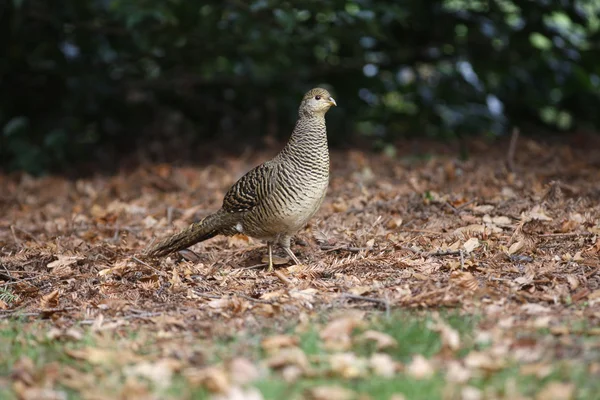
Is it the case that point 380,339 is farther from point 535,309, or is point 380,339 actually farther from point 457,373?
point 535,309

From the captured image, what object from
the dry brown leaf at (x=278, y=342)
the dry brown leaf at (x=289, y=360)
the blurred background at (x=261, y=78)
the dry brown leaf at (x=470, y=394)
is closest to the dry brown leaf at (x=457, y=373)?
the dry brown leaf at (x=470, y=394)

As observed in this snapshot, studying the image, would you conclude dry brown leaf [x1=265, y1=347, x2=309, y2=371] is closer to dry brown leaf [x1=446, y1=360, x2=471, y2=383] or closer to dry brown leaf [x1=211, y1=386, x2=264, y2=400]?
dry brown leaf [x1=211, y1=386, x2=264, y2=400]

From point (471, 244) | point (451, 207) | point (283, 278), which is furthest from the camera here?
point (451, 207)

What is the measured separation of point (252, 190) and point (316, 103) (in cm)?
84

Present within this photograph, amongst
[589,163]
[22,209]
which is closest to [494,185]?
[589,163]

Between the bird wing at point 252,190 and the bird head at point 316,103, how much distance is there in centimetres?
51

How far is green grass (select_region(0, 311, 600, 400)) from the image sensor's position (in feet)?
10.3

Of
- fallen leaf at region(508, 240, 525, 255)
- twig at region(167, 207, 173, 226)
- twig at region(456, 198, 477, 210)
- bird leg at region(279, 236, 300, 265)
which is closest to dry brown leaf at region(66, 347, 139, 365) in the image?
bird leg at region(279, 236, 300, 265)

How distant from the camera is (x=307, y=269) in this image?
5.21 m

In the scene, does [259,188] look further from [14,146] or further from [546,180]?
[14,146]

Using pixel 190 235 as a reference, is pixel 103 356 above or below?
above

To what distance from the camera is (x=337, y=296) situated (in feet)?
14.6

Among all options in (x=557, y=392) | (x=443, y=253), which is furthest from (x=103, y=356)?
(x=443, y=253)

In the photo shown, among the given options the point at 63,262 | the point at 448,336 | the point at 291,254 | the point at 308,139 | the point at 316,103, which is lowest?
the point at 291,254
